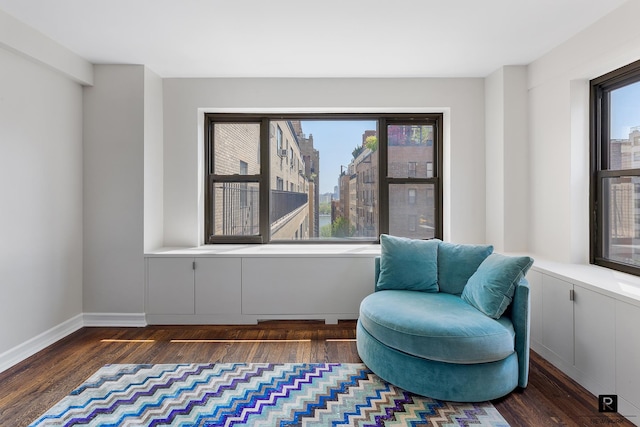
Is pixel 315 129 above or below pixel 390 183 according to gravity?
above

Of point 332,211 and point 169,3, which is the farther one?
point 332,211

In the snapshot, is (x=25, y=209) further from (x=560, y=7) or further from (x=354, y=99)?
(x=560, y=7)

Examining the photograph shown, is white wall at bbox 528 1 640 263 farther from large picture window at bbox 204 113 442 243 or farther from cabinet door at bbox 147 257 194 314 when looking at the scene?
cabinet door at bbox 147 257 194 314

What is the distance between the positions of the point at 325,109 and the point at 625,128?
257 centimetres

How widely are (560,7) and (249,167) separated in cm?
307

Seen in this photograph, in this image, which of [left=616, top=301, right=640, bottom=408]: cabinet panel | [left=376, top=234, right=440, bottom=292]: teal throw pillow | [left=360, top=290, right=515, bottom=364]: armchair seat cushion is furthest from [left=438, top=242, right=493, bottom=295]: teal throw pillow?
[left=616, top=301, right=640, bottom=408]: cabinet panel

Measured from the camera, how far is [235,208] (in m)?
3.86

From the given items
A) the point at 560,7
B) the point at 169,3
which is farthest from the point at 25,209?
the point at 560,7

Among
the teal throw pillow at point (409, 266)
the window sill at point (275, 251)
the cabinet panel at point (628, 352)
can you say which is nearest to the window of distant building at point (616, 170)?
the cabinet panel at point (628, 352)

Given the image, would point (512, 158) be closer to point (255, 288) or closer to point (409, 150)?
point (409, 150)

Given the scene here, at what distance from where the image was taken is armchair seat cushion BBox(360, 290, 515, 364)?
1988 millimetres

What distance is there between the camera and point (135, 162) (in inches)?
128

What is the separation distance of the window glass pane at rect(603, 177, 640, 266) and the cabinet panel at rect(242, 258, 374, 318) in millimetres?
1956

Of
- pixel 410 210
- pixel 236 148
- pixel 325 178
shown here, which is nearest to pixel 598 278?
pixel 410 210
